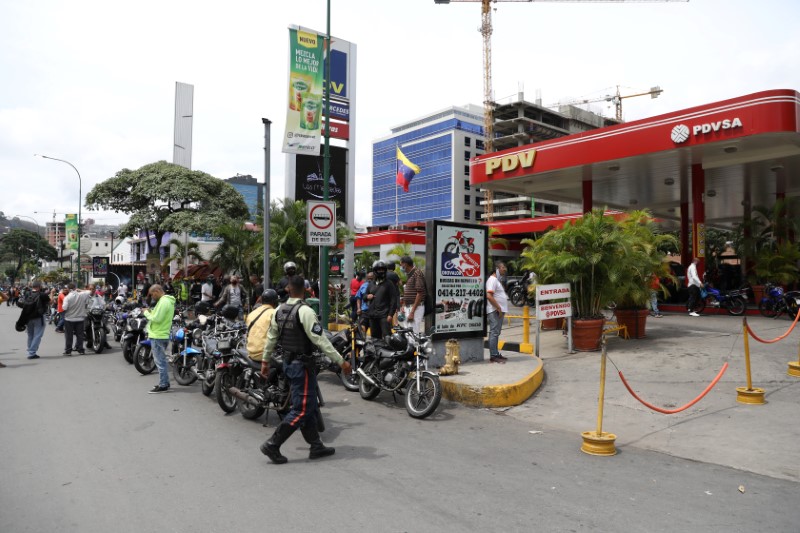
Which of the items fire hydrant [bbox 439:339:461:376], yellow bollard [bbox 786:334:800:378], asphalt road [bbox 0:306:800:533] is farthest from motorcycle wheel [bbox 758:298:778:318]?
asphalt road [bbox 0:306:800:533]

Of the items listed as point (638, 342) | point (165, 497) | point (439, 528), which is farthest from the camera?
point (638, 342)

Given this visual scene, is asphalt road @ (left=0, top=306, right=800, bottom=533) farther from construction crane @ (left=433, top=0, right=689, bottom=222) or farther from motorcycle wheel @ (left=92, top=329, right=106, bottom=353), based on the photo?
construction crane @ (left=433, top=0, right=689, bottom=222)

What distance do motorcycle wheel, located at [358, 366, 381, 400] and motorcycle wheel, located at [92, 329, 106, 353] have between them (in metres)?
8.45

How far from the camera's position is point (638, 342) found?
11.6m

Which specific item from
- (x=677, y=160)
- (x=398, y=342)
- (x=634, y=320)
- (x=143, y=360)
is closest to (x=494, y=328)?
(x=398, y=342)

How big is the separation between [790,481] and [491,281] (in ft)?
18.4

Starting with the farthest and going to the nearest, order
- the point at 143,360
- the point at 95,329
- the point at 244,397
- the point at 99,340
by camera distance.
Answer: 1. the point at 95,329
2. the point at 99,340
3. the point at 143,360
4. the point at 244,397

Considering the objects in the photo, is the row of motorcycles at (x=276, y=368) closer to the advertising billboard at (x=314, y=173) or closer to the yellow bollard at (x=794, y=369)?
the yellow bollard at (x=794, y=369)

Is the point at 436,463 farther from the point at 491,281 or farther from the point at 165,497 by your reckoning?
the point at 491,281

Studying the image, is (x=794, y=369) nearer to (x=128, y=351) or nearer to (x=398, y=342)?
(x=398, y=342)

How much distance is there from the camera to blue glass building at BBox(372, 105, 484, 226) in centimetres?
10731

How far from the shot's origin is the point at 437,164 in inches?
4343

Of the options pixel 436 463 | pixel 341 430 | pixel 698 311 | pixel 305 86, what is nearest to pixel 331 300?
pixel 305 86

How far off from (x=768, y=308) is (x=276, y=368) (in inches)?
555
